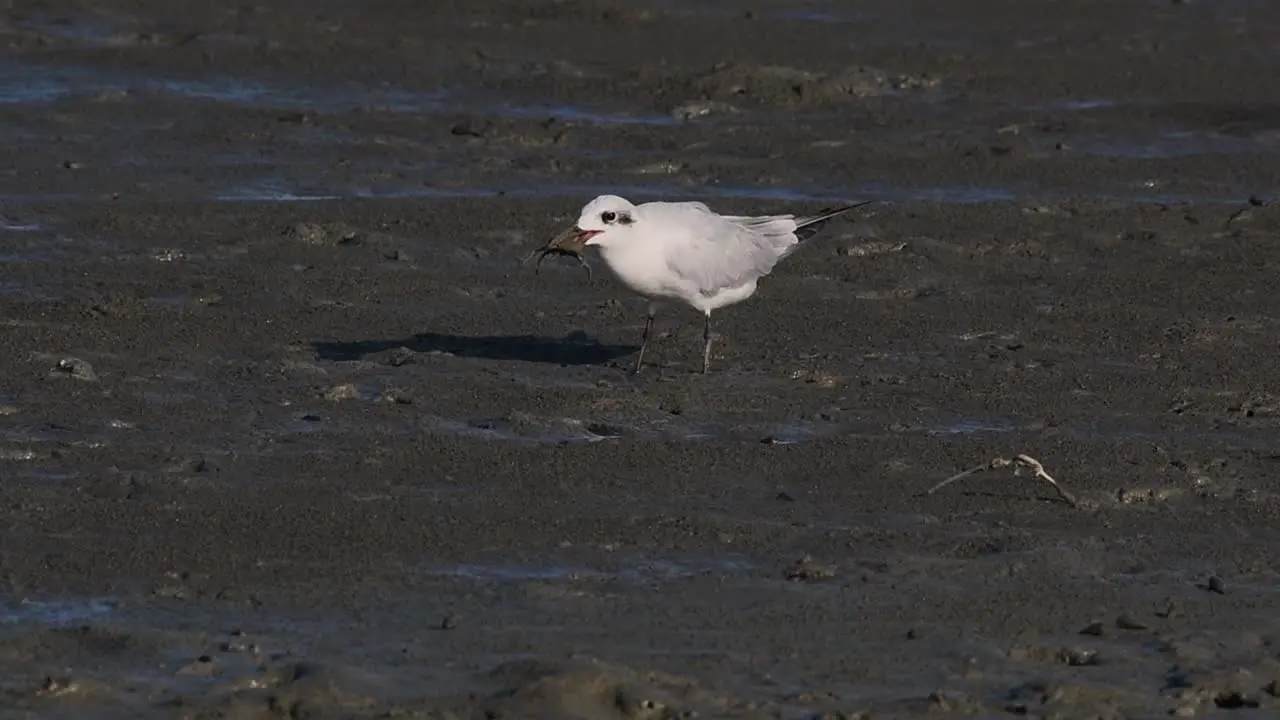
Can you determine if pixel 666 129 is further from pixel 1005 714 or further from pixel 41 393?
pixel 1005 714

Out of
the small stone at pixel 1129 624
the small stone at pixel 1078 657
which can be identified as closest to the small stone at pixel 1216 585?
the small stone at pixel 1129 624

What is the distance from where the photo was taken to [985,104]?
14258mm

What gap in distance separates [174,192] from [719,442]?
170 inches

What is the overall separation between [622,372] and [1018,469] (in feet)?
6.18

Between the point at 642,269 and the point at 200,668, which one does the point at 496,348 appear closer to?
the point at 642,269

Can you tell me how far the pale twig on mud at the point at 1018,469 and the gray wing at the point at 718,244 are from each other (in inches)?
67.4

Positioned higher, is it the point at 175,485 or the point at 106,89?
the point at 106,89

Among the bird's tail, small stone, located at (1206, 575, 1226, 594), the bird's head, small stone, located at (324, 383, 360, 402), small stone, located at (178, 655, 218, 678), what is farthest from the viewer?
the bird's tail

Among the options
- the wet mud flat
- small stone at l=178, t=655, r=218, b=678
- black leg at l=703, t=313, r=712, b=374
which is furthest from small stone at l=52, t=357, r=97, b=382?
small stone at l=178, t=655, r=218, b=678

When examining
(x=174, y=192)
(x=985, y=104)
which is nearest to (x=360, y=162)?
(x=174, y=192)

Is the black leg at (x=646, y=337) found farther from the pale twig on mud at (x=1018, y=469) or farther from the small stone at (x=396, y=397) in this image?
the pale twig on mud at (x=1018, y=469)

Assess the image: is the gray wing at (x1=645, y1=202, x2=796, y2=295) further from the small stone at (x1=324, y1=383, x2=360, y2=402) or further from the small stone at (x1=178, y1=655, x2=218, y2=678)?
the small stone at (x1=178, y1=655, x2=218, y2=678)

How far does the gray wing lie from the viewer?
9.44 meters

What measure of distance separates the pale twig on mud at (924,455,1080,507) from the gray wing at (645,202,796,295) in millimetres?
1711
